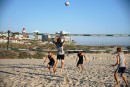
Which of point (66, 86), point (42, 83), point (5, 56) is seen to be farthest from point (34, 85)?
point (5, 56)

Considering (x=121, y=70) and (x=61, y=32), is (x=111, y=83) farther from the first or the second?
(x=61, y=32)

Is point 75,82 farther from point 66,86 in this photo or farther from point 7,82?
point 7,82

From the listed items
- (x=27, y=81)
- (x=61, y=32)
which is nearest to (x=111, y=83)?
(x=27, y=81)

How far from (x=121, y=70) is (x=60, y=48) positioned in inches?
113

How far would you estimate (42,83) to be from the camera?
726 cm

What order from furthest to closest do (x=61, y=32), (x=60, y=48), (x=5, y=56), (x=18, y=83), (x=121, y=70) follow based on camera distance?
(x=5, y=56) < (x=61, y=32) < (x=60, y=48) < (x=18, y=83) < (x=121, y=70)

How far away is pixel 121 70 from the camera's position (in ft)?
22.1

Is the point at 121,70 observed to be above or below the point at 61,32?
below

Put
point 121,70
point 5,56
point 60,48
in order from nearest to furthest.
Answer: point 121,70, point 60,48, point 5,56

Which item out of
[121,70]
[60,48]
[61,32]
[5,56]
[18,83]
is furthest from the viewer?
[5,56]

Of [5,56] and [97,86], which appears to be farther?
[5,56]

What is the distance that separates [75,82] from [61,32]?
5.32 m

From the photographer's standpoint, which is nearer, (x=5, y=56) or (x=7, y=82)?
(x=7, y=82)

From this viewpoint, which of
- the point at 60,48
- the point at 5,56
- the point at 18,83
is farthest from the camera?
the point at 5,56
